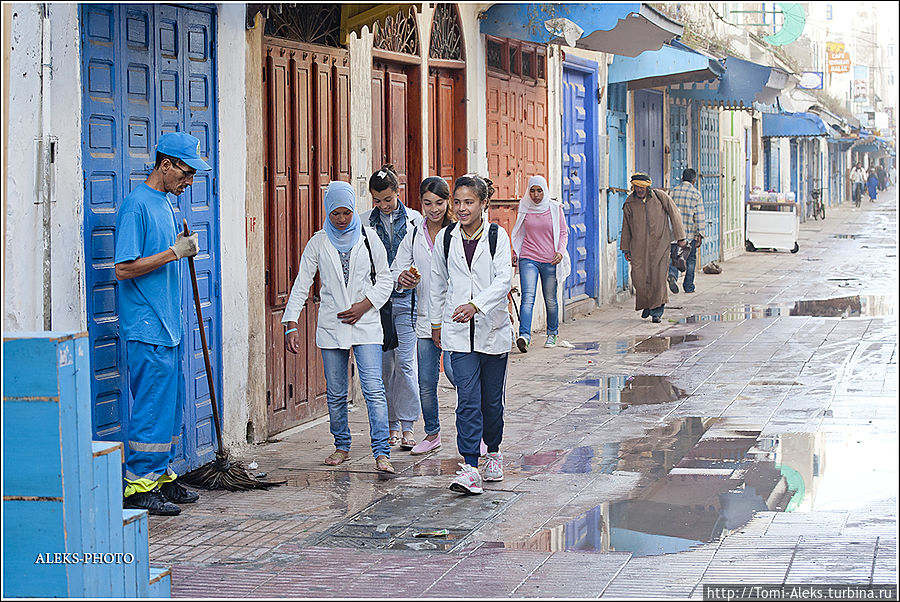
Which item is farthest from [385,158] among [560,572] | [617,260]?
[617,260]

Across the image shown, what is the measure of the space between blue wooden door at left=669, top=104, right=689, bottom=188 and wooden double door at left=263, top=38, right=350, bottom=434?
1266 centimetres

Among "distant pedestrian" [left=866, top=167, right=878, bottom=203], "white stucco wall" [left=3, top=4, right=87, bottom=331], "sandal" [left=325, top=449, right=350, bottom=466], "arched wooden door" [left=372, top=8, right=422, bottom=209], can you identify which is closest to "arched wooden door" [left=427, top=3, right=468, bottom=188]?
"arched wooden door" [left=372, top=8, right=422, bottom=209]

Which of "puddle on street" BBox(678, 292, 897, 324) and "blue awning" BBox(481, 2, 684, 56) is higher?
"blue awning" BBox(481, 2, 684, 56)

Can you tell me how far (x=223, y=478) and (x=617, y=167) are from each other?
11.9 meters

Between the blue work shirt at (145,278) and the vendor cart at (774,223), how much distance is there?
22948 millimetres

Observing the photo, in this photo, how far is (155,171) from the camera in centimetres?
678

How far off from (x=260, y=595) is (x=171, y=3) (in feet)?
12.7

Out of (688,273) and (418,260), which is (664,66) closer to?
(688,273)

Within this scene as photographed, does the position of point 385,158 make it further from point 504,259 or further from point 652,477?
point 652,477

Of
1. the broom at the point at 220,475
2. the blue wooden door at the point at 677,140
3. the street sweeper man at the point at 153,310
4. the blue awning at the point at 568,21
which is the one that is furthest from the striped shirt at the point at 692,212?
the street sweeper man at the point at 153,310

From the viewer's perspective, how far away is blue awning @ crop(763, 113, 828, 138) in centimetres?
3366

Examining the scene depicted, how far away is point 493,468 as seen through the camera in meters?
7.50

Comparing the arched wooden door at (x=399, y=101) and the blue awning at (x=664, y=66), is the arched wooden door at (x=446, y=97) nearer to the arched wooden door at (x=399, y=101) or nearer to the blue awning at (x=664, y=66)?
the arched wooden door at (x=399, y=101)

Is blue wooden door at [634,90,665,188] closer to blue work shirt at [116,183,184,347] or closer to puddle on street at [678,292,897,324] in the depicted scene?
puddle on street at [678,292,897,324]
